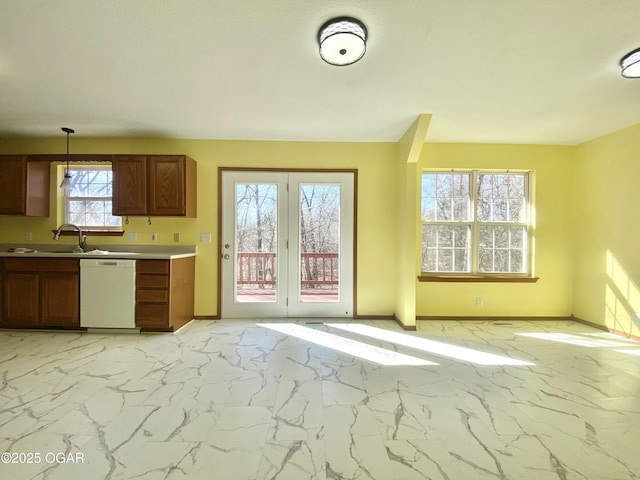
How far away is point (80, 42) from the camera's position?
1855 millimetres

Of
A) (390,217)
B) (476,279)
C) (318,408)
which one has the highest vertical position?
(390,217)

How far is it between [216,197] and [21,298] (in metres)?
2.39

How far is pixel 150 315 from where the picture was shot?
3064mm

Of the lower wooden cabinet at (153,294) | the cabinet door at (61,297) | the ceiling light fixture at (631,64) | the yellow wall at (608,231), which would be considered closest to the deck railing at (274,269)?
the lower wooden cabinet at (153,294)

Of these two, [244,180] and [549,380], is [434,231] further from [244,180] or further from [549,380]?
[244,180]

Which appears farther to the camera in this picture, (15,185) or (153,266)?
(15,185)

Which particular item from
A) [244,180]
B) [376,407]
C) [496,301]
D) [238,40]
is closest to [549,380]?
[376,407]

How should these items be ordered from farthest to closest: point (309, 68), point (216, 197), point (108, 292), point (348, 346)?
point (216, 197) < point (108, 292) < point (348, 346) < point (309, 68)

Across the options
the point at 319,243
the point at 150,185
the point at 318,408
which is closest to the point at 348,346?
the point at 318,408

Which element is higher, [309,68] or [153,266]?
[309,68]

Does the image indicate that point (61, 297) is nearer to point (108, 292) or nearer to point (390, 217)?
point (108, 292)

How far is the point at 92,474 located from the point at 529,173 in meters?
5.07

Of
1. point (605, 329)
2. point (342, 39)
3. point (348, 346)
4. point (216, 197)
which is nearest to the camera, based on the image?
point (342, 39)

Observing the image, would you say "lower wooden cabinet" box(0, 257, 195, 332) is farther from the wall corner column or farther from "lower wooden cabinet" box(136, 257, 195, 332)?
the wall corner column
